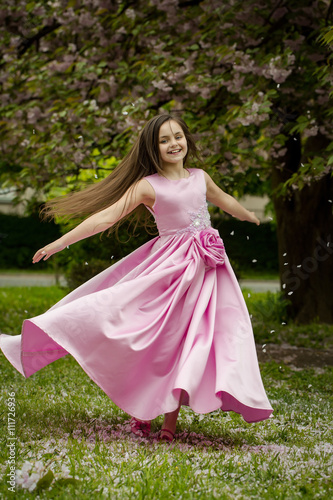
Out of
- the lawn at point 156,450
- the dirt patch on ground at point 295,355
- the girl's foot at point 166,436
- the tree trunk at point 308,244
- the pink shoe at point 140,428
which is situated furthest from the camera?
the tree trunk at point 308,244

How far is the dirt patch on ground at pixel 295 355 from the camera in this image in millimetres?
6625

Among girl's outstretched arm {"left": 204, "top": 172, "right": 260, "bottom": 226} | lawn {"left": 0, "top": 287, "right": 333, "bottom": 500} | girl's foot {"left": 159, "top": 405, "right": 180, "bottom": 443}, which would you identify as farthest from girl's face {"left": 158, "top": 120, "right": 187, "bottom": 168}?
lawn {"left": 0, "top": 287, "right": 333, "bottom": 500}

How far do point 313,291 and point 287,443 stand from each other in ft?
16.9

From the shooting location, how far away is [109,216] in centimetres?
371

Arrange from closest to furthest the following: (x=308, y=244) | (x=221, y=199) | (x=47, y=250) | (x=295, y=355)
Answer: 1. (x=47, y=250)
2. (x=221, y=199)
3. (x=295, y=355)
4. (x=308, y=244)

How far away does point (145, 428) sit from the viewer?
3736 millimetres

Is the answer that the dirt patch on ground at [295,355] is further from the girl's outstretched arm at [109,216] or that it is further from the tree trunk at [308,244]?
the girl's outstretched arm at [109,216]

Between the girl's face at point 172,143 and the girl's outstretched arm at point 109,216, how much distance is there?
0.19 metres

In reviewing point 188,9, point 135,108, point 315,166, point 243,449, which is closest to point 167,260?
point 243,449

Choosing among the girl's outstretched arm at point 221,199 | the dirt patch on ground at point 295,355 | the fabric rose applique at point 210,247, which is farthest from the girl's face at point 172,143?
the dirt patch on ground at point 295,355

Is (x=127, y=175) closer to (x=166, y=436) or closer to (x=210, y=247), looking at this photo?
(x=210, y=247)

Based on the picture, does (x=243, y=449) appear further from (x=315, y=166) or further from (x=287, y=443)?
(x=315, y=166)

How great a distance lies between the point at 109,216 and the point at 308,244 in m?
5.29

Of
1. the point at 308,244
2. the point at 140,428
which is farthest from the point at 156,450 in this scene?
the point at 308,244
